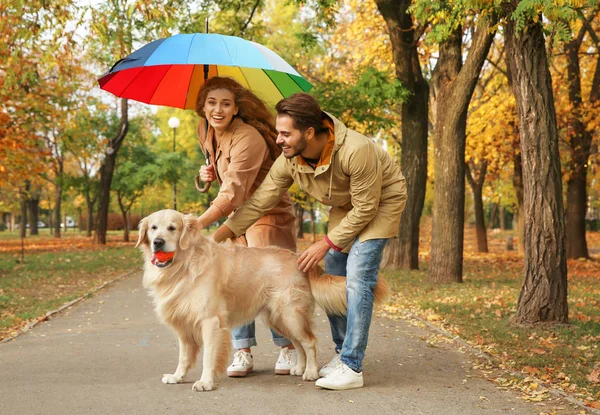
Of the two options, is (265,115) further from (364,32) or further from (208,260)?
(364,32)

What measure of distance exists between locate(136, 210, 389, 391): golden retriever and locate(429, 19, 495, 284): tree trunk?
27.9ft

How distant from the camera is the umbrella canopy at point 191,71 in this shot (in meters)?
5.78

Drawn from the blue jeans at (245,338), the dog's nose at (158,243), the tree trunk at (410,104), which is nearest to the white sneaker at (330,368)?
the blue jeans at (245,338)

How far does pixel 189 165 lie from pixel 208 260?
90.8ft

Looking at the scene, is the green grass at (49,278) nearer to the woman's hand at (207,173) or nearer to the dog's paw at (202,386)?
the woman's hand at (207,173)

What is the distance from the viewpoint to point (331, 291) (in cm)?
565

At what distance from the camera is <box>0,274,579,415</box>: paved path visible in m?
5.02

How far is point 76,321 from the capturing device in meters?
9.62

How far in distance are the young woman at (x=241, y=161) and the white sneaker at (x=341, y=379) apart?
710mm

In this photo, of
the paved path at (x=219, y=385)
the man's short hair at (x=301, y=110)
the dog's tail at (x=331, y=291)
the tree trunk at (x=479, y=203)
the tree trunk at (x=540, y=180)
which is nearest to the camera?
the paved path at (x=219, y=385)

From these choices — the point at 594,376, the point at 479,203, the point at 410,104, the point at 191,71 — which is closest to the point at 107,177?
the point at 479,203

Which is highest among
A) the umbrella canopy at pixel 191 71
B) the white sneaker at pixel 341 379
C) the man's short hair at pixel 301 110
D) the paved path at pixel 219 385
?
the umbrella canopy at pixel 191 71

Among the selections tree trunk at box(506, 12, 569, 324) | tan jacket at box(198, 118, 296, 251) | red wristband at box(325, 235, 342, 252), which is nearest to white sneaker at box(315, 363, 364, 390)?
red wristband at box(325, 235, 342, 252)

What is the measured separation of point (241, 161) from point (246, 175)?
0.12 metres
